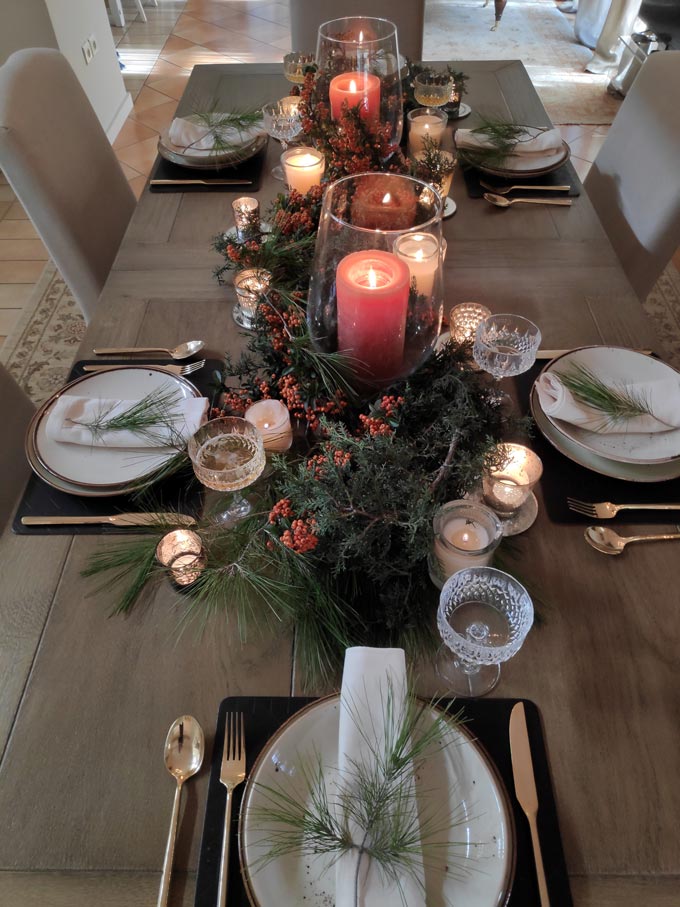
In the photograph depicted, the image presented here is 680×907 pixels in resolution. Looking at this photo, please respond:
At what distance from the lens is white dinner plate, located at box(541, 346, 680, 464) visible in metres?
0.75

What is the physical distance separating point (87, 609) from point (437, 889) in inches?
16.4

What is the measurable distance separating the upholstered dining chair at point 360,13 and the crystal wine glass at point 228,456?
1.48 meters

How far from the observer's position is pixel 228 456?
70cm

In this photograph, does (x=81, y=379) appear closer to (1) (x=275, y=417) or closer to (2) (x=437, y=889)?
(1) (x=275, y=417)

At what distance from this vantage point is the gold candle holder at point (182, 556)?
0.66 meters

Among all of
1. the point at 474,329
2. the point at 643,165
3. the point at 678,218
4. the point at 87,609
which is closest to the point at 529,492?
the point at 474,329

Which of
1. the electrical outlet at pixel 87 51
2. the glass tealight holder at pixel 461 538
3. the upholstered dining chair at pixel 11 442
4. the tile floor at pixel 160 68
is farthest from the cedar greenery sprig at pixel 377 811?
the electrical outlet at pixel 87 51

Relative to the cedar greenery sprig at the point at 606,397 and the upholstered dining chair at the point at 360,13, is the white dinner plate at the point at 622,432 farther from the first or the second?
the upholstered dining chair at the point at 360,13

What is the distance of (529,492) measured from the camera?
0.71 meters

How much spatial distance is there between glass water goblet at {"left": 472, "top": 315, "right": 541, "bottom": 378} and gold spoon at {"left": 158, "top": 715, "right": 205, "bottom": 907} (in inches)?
20.8

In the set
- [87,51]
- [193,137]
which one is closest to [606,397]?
[193,137]

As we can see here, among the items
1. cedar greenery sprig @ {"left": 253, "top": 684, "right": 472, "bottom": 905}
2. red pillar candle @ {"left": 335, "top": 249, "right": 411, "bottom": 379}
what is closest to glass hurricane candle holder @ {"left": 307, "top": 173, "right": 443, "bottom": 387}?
red pillar candle @ {"left": 335, "top": 249, "right": 411, "bottom": 379}

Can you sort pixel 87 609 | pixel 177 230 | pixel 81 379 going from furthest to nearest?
pixel 177 230
pixel 81 379
pixel 87 609

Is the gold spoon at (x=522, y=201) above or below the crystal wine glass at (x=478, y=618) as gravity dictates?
below
